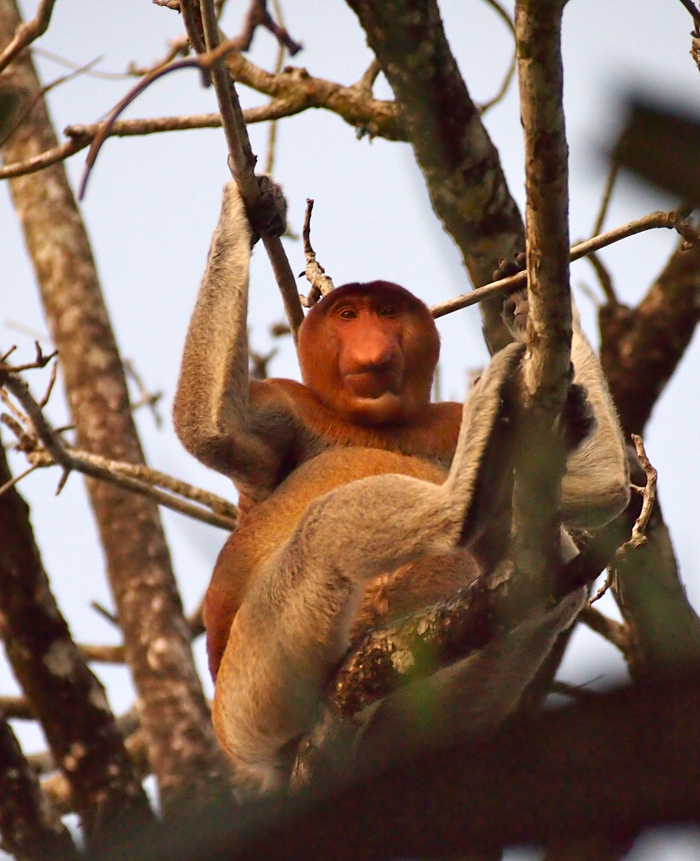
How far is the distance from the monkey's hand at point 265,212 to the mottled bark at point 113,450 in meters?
2.80

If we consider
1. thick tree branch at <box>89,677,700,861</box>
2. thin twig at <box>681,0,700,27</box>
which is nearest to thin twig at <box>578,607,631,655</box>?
thin twig at <box>681,0,700,27</box>

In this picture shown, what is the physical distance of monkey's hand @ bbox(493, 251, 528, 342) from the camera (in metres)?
3.56

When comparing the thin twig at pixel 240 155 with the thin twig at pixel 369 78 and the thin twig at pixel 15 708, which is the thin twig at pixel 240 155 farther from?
the thin twig at pixel 15 708

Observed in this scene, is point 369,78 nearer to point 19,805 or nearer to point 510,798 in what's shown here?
point 19,805

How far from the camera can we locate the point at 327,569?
3.56 m

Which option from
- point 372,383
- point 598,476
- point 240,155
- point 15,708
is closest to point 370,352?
point 372,383

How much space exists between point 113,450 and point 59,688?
253 centimetres

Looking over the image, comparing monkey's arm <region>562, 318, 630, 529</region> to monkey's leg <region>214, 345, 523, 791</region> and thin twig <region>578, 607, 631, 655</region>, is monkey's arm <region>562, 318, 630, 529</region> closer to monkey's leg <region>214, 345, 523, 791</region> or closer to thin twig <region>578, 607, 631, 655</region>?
monkey's leg <region>214, 345, 523, 791</region>

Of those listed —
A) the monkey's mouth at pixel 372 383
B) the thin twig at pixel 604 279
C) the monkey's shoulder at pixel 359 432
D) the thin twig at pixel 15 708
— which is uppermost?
the thin twig at pixel 604 279

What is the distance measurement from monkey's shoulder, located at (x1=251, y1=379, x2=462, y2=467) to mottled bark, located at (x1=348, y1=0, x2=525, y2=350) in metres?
0.45

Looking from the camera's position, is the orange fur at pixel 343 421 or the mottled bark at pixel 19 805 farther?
the mottled bark at pixel 19 805

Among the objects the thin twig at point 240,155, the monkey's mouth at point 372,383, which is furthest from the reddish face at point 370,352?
the thin twig at point 240,155

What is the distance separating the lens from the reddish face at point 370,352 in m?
4.25

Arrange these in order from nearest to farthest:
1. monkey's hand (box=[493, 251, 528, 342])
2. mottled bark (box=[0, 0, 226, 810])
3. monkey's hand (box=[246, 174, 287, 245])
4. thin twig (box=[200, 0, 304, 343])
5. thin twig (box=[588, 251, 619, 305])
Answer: thin twig (box=[200, 0, 304, 343]), monkey's hand (box=[493, 251, 528, 342]), monkey's hand (box=[246, 174, 287, 245]), thin twig (box=[588, 251, 619, 305]), mottled bark (box=[0, 0, 226, 810])
